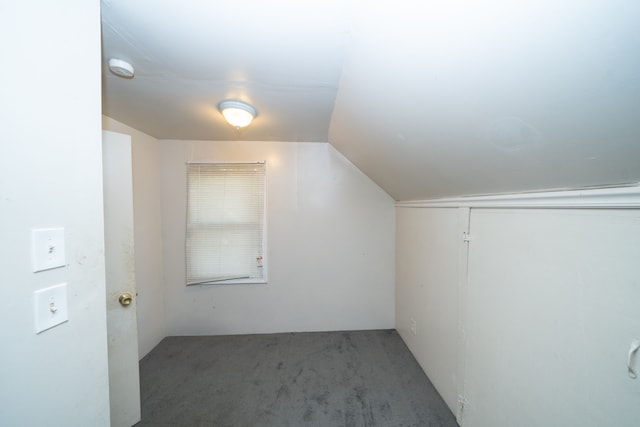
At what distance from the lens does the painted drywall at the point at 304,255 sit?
2309mm

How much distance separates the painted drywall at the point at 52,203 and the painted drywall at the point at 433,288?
6.13ft

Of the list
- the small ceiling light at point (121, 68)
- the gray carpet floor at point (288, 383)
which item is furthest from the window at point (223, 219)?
the small ceiling light at point (121, 68)

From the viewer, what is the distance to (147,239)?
2.07 meters

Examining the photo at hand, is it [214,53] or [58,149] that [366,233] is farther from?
[58,149]

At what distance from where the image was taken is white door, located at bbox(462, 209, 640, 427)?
25.7 inches

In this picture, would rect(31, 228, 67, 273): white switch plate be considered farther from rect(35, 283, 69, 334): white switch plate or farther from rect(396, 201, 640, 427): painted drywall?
rect(396, 201, 640, 427): painted drywall

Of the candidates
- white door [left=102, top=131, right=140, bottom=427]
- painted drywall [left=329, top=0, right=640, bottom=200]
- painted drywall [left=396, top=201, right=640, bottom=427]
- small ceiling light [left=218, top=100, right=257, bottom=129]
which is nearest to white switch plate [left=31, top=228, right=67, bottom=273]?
white door [left=102, top=131, right=140, bottom=427]

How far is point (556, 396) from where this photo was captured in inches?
32.2

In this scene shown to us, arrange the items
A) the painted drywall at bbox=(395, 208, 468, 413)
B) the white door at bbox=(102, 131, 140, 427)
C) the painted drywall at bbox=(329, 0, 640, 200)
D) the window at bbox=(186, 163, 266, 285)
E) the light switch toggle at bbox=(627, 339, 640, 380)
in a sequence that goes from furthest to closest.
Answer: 1. the window at bbox=(186, 163, 266, 285)
2. the painted drywall at bbox=(395, 208, 468, 413)
3. the white door at bbox=(102, 131, 140, 427)
4. the light switch toggle at bbox=(627, 339, 640, 380)
5. the painted drywall at bbox=(329, 0, 640, 200)

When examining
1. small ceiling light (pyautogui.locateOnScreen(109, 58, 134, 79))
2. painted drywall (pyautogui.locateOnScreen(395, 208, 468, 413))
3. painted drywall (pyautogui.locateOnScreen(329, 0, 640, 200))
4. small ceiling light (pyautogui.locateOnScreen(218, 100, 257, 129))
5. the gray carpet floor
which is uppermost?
small ceiling light (pyautogui.locateOnScreen(109, 58, 134, 79))

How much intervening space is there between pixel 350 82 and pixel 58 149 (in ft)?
4.01

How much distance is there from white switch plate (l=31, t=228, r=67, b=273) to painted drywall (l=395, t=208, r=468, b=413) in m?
1.89

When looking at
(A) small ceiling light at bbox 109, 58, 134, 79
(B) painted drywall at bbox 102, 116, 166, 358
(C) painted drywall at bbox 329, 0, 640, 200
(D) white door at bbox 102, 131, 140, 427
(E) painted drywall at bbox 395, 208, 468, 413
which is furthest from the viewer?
(B) painted drywall at bbox 102, 116, 166, 358

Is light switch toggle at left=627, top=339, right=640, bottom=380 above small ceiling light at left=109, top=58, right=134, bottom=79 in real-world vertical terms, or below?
below
